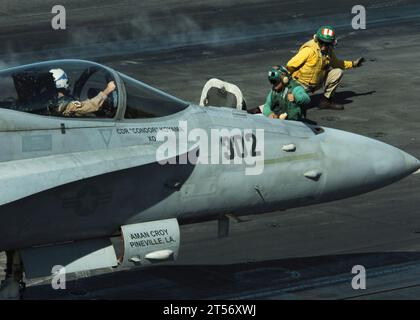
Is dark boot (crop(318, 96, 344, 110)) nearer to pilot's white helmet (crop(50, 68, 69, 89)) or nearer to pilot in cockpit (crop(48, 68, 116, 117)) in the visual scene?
pilot in cockpit (crop(48, 68, 116, 117))

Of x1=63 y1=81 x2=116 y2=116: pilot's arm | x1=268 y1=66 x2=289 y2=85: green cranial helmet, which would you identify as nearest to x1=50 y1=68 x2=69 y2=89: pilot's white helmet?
x1=63 y1=81 x2=116 y2=116: pilot's arm

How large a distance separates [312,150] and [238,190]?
3.81 feet

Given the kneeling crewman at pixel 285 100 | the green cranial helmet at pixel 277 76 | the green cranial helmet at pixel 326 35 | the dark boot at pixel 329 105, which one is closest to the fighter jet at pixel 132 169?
the green cranial helmet at pixel 277 76

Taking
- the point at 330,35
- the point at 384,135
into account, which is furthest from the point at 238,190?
the point at 330,35

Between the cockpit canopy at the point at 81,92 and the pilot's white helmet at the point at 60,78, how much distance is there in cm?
4

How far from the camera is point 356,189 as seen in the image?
15.7 m

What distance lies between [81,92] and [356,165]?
3.88 metres

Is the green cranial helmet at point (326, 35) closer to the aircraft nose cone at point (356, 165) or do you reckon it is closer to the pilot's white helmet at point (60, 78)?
the aircraft nose cone at point (356, 165)

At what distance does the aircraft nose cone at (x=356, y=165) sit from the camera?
15.4 metres

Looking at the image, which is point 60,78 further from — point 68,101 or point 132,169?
point 132,169

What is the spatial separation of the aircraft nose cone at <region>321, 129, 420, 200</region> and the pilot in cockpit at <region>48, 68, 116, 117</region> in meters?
3.08

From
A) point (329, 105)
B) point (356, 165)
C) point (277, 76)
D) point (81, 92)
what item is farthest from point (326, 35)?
point (81, 92)

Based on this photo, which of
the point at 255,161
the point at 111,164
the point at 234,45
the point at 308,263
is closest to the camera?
the point at 111,164
